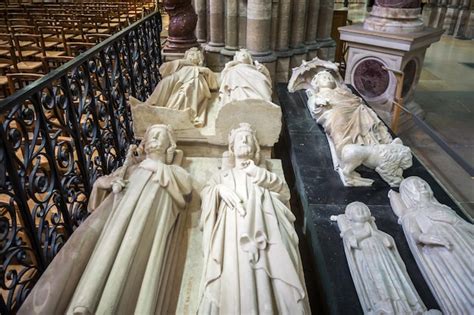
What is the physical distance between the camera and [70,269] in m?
1.52

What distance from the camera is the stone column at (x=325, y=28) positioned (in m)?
5.66

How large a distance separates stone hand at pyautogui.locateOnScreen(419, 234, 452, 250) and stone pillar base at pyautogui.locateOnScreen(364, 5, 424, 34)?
3.46 m

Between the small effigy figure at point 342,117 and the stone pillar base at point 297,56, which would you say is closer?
the small effigy figure at point 342,117

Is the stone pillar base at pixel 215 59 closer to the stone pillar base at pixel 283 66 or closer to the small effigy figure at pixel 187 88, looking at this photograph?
the stone pillar base at pixel 283 66

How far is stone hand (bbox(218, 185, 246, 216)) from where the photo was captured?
5.78ft

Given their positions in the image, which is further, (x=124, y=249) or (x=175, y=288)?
(x=175, y=288)

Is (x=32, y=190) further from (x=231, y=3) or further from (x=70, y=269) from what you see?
(x=231, y=3)

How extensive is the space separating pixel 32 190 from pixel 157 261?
76 centimetres

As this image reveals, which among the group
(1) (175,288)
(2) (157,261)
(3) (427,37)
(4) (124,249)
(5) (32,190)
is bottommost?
(1) (175,288)

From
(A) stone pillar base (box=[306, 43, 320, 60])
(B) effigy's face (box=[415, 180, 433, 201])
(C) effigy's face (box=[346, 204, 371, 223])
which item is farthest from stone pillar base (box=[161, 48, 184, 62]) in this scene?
(B) effigy's face (box=[415, 180, 433, 201])

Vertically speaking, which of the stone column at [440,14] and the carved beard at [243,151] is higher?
the stone column at [440,14]

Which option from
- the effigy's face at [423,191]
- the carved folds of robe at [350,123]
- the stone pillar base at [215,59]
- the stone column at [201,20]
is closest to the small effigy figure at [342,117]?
the carved folds of robe at [350,123]

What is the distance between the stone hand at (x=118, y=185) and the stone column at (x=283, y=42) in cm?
370

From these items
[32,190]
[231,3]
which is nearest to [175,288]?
[32,190]
